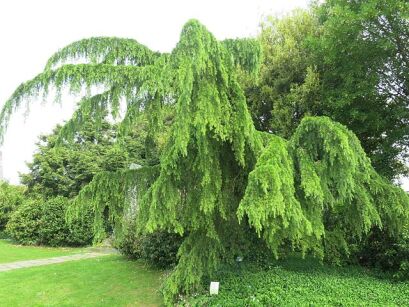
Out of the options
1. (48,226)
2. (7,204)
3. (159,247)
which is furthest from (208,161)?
(7,204)

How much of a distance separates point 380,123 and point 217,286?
254 inches

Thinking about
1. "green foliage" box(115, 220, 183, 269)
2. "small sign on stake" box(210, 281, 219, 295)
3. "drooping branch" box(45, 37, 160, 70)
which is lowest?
"small sign on stake" box(210, 281, 219, 295)

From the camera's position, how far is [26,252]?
13.4m

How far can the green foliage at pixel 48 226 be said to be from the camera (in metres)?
15.2

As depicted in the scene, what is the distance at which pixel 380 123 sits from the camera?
8969mm

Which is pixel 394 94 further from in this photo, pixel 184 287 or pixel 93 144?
pixel 93 144

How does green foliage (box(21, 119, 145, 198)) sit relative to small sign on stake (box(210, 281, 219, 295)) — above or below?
above

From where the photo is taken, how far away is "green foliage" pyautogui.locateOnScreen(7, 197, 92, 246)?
1520 centimetres

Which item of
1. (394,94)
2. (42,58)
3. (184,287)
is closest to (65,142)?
(42,58)

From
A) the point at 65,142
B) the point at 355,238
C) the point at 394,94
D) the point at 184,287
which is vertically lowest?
the point at 184,287

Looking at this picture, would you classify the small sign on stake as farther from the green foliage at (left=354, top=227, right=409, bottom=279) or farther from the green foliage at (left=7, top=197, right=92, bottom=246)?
the green foliage at (left=7, top=197, right=92, bottom=246)

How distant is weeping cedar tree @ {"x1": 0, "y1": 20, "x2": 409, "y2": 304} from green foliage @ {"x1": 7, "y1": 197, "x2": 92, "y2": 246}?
33.8 feet

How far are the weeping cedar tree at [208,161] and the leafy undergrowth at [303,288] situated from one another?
0.44m

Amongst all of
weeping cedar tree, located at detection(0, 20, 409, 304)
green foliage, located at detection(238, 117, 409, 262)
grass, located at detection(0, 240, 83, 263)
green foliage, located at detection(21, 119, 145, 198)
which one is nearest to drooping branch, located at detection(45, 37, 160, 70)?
weeping cedar tree, located at detection(0, 20, 409, 304)
